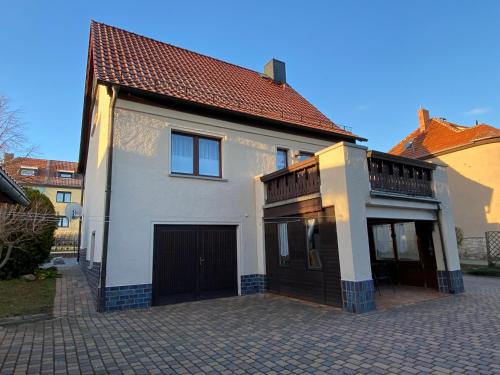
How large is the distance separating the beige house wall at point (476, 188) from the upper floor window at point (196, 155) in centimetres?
1602

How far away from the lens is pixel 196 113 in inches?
385

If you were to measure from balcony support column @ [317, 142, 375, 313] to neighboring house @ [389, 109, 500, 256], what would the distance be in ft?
47.0

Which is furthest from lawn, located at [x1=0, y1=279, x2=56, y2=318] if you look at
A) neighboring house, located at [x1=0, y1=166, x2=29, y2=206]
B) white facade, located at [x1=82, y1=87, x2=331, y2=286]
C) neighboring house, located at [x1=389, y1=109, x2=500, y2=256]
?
neighboring house, located at [x1=389, y1=109, x2=500, y2=256]

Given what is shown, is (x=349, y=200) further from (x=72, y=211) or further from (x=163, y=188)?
(x=72, y=211)

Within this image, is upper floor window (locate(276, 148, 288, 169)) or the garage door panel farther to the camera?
upper floor window (locate(276, 148, 288, 169))

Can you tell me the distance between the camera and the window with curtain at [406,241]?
32.8ft

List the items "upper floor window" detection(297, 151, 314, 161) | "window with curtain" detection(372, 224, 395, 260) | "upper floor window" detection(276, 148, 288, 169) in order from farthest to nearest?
1. "upper floor window" detection(297, 151, 314, 161)
2. "upper floor window" detection(276, 148, 288, 169)
3. "window with curtain" detection(372, 224, 395, 260)

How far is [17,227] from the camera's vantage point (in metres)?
9.90

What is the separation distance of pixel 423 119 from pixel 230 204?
2074 cm

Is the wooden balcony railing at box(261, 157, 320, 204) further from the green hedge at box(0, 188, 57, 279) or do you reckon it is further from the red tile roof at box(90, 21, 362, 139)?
the green hedge at box(0, 188, 57, 279)

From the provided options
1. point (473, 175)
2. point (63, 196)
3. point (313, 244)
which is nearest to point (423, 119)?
point (473, 175)

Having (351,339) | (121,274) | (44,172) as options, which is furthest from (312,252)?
(44,172)

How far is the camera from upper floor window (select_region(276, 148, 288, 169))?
11.5 m

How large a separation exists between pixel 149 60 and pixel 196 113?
301 cm
